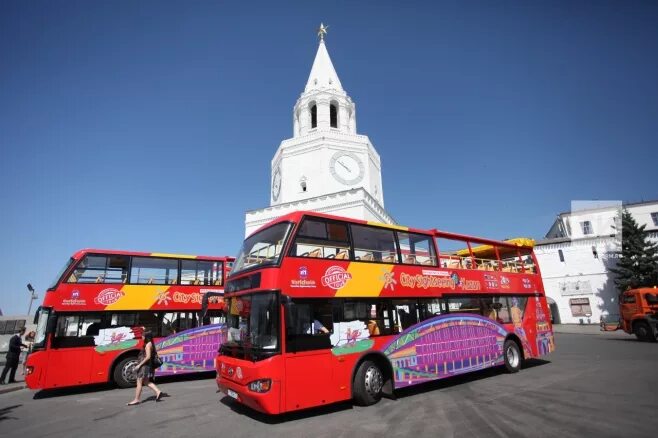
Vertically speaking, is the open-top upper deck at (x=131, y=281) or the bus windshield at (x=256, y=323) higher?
the open-top upper deck at (x=131, y=281)

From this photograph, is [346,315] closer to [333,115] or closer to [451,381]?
[451,381]

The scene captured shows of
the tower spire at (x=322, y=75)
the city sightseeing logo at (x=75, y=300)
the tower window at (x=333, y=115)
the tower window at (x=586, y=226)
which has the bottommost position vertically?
the city sightseeing logo at (x=75, y=300)

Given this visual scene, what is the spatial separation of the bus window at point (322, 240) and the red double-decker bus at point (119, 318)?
3961 mm

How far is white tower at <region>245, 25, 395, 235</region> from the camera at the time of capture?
2752 cm

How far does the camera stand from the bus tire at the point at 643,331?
1717 cm

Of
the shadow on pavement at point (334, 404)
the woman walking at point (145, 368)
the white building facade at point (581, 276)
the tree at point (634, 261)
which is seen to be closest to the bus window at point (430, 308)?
the shadow on pavement at point (334, 404)

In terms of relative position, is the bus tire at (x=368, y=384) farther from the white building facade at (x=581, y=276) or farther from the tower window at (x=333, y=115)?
the white building facade at (x=581, y=276)

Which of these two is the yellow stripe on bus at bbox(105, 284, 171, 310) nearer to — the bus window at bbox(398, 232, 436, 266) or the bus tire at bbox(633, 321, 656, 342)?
the bus window at bbox(398, 232, 436, 266)

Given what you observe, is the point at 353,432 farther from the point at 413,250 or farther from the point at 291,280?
the point at 413,250

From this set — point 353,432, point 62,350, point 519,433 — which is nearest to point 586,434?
point 519,433

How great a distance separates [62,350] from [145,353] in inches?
138

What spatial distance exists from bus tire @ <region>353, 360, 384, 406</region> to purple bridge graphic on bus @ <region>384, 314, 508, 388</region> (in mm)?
417

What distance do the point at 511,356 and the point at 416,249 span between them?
507 centimetres

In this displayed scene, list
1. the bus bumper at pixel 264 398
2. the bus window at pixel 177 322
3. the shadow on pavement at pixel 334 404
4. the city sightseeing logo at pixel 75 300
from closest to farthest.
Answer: the bus bumper at pixel 264 398
the shadow on pavement at pixel 334 404
the city sightseeing logo at pixel 75 300
the bus window at pixel 177 322
